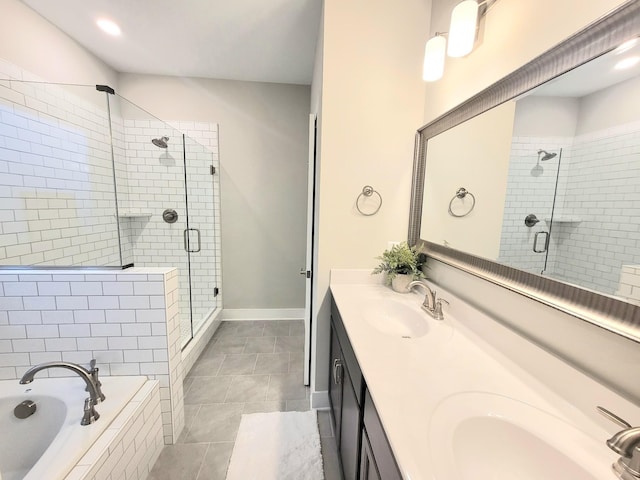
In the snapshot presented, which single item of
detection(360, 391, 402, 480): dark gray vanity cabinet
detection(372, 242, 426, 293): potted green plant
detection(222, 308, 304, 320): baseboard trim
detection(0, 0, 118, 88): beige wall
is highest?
detection(0, 0, 118, 88): beige wall

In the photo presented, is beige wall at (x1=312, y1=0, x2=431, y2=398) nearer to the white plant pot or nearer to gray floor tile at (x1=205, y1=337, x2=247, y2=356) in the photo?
the white plant pot

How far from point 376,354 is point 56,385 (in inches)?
68.5

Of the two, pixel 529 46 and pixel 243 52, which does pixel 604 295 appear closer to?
pixel 529 46

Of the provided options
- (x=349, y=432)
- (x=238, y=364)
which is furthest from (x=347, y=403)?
(x=238, y=364)

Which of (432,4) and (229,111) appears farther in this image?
(229,111)

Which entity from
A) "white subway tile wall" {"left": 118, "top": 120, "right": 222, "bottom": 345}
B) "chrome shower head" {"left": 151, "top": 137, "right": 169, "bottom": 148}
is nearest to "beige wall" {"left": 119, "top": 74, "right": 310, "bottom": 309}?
"white subway tile wall" {"left": 118, "top": 120, "right": 222, "bottom": 345}

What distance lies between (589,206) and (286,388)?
212 cm

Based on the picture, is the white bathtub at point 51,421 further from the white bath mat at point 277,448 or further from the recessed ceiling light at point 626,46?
the recessed ceiling light at point 626,46

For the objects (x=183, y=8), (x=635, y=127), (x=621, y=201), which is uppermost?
(x=183, y=8)

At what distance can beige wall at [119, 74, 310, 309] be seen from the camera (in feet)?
9.32

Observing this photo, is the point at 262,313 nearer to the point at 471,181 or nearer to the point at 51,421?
the point at 51,421

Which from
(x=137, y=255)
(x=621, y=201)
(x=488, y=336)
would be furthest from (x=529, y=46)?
(x=137, y=255)

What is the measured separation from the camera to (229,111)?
9.53ft

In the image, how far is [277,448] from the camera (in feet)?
5.04
